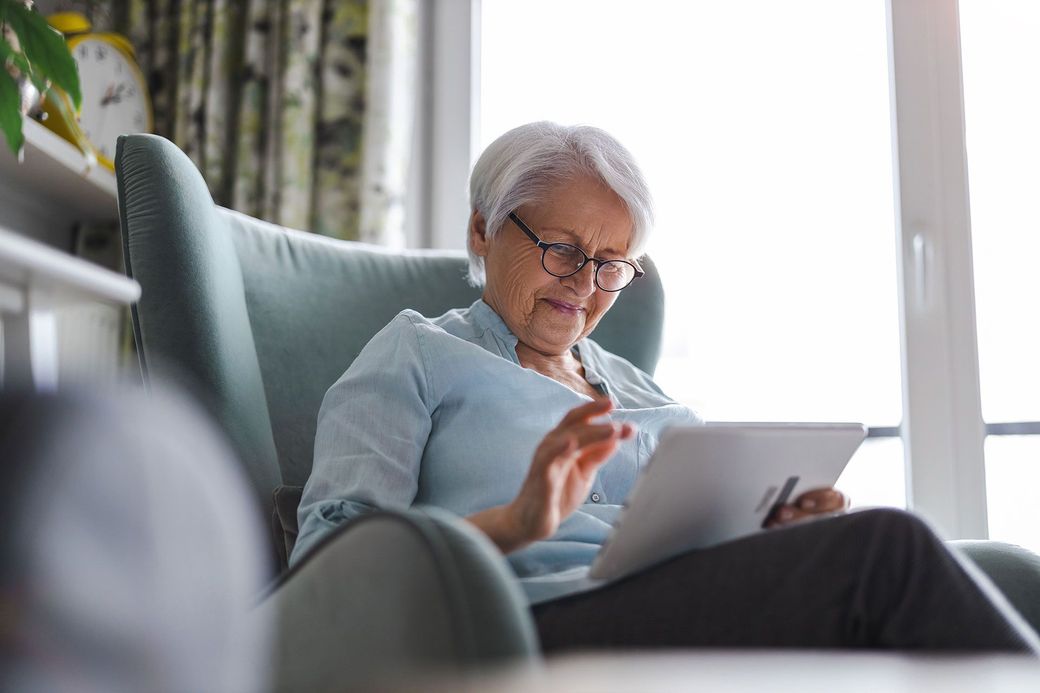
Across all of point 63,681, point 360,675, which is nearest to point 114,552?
point 63,681

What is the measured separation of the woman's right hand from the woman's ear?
1.93 ft

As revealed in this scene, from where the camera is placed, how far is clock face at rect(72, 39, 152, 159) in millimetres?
2172

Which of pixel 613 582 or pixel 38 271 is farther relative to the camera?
pixel 613 582

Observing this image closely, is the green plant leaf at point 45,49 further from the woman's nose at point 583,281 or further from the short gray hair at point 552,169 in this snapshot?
the woman's nose at point 583,281

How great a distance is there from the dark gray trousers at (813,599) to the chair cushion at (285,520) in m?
Answer: 0.42

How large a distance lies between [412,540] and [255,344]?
0.95m

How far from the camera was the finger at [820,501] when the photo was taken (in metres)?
1.09

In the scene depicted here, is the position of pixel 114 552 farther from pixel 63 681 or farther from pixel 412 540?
pixel 412 540

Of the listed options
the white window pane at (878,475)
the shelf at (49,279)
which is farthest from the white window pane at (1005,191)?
the shelf at (49,279)

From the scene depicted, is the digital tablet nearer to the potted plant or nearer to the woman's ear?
the woman's ear

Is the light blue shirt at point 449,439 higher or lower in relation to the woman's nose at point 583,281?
lower

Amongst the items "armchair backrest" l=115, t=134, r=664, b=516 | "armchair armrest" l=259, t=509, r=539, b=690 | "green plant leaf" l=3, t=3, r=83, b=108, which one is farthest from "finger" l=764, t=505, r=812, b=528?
"green plant leaf" l=3, t=3, r=83, b=108

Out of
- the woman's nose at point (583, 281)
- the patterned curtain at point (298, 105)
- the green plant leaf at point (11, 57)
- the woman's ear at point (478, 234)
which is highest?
the patterned curtain at point (298, 105)

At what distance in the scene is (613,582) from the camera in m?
0.94
